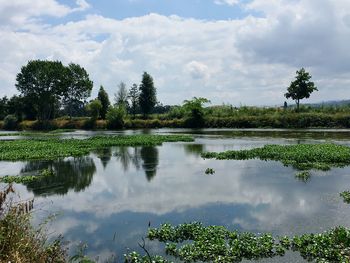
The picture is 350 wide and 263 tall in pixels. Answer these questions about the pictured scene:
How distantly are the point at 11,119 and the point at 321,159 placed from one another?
9144 centimetres

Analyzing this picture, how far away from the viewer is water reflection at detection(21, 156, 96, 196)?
23453mm

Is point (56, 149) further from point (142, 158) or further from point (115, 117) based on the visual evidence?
point (115, 117)

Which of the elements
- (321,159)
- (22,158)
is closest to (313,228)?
(321,159)

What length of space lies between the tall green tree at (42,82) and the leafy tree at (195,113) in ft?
110

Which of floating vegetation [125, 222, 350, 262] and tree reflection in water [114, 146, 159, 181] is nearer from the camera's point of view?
floating vegetation [125, 222, 350, 262]

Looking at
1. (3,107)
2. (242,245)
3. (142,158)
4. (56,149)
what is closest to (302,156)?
(142,158)

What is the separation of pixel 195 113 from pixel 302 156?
182 ft

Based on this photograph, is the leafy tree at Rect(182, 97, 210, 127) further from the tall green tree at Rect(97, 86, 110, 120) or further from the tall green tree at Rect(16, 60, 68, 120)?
the tall green tree at Rect(16, 60, 68, 120)

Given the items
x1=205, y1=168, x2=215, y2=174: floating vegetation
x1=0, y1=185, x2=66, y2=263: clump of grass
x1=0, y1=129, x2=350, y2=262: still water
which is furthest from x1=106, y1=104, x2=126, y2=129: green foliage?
x1=0, y1=185, x2=66, y2=263: clump of grass

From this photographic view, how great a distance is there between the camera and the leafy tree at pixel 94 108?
94.4m

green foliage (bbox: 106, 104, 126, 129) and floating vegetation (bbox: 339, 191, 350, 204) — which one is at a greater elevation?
green foliage (bbox: 106, 104, 126, 129)

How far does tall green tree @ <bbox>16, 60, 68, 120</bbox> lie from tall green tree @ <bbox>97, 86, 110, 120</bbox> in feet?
30.9

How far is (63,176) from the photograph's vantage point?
27.4 meters

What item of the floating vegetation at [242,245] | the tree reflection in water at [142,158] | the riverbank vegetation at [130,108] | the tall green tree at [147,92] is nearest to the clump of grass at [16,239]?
the floating vegetation at [242,245]
